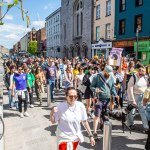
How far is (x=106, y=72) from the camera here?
661cm

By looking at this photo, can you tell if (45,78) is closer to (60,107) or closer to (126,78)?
(126,78)

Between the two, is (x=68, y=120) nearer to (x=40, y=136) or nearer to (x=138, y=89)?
(x=40, y=136)

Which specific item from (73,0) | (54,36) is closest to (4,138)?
(73,0)

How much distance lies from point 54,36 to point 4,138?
53332 mm

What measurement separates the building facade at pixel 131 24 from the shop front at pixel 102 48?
4.74ft

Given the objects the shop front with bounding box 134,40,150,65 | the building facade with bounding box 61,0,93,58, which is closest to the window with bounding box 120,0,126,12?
the shop front with bounding box 134,40,150,65

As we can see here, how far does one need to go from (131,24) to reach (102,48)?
19.9 ft

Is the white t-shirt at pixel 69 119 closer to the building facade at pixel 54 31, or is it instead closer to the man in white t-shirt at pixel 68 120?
the man in white t-shirt at pixel 68 120

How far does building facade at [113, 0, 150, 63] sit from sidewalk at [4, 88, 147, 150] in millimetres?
17143

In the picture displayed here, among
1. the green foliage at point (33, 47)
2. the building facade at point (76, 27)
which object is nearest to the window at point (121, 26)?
the building facade at point (76, 27)

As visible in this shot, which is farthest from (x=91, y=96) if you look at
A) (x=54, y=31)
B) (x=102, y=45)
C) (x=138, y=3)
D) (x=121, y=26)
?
(x=54, y=31)

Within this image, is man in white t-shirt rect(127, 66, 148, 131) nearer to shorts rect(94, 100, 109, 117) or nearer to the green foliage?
shorts rect(94, 100, 109, 117)

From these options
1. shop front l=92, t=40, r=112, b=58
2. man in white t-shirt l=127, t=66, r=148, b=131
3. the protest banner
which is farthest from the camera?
shop front l=92, t=40, r=112, b=58

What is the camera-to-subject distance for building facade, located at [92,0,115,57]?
98.7ft
